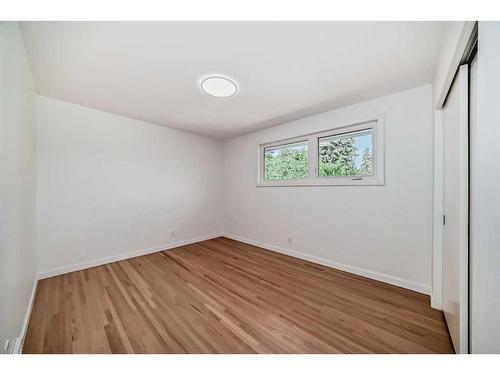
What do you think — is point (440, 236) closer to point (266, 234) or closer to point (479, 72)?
point (479, 72)

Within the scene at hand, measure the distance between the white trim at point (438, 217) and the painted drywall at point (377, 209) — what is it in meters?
0.26

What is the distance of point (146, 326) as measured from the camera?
5.03 feet

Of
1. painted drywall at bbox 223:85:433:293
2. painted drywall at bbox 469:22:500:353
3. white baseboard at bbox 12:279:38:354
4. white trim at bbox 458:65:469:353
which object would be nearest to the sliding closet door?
white trim at bbox 458:65:469:353

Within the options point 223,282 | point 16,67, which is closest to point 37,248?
point 16,67

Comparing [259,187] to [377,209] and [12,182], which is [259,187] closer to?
[377,209]

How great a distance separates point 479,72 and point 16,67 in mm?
2642

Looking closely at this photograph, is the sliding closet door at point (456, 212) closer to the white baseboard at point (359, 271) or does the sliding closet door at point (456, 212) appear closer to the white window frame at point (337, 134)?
the white baseboard at point (359, 271)

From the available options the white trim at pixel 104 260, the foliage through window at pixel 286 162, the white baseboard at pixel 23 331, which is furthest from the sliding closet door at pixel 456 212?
the white trim at pixel 104 260

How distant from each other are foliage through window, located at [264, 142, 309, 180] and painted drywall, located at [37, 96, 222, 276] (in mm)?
1383

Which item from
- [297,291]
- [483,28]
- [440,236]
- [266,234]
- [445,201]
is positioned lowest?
[297,291]

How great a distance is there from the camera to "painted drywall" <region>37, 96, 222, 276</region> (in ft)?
7.84

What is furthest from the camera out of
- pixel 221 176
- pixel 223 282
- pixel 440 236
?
pixel 221 176

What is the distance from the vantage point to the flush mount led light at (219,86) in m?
1.91

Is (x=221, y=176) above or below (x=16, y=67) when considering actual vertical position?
below
